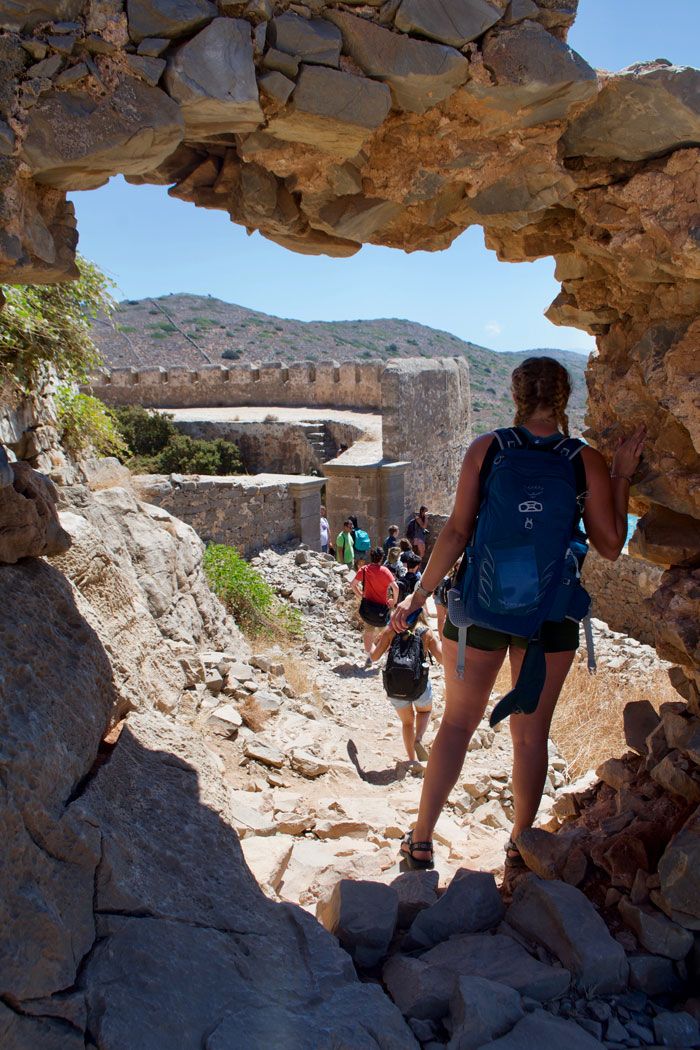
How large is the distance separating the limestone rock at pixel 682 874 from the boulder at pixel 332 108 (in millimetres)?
2579

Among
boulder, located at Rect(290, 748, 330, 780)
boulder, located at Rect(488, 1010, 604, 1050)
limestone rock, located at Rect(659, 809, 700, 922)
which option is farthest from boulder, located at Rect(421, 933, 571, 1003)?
boulder, located at Rect(290, 748, 330, 780)

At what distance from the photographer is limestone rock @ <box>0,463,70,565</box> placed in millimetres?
3018

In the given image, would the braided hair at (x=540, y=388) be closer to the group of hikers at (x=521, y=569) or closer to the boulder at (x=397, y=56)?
the group of hikers at (x=521, y=569)

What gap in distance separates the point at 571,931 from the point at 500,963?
25 cm

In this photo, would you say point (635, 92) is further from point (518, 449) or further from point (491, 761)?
point (491, 761)

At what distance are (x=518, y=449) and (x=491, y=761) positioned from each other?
3.26 metres

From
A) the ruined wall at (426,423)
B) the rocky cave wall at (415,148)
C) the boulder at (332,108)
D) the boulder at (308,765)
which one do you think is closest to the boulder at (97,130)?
the rocky cave wall at (415,148)

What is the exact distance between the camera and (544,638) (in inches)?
116

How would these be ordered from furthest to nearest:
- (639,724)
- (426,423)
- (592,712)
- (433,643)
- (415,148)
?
1. (426,423)
2. (592,712)
3. (433,643)
4. (639,724)
5. (415,148)

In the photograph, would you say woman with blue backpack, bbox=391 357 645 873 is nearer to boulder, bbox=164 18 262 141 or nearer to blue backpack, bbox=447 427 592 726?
blue backpack, bbox=447 427 592 726

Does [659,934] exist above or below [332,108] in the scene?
below

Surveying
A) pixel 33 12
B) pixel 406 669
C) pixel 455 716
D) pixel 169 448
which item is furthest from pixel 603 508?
pixel 169 448

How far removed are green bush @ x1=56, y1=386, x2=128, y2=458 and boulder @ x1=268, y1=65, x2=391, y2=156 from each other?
385 cm

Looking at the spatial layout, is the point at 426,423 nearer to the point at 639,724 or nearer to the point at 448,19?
the point at 639,724
